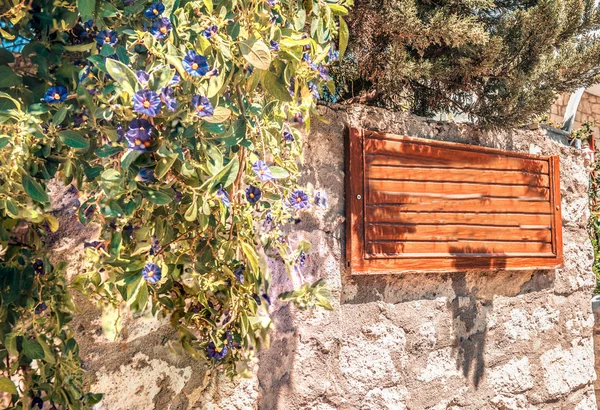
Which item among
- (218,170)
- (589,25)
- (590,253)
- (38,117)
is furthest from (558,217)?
(38,117)

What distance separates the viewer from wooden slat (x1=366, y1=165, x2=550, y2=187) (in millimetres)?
2498

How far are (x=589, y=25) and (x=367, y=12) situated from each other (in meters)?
1.15

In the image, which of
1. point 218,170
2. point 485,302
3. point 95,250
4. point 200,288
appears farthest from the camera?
point 485,302

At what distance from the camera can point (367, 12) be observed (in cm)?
248

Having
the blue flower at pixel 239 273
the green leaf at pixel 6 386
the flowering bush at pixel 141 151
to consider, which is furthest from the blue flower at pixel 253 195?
the green leaf at pixel 6 386

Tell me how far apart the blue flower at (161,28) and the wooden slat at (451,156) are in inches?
50.2

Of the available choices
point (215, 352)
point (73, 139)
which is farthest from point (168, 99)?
point (215, 352)

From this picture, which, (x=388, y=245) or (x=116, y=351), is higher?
(x=388, y=245)

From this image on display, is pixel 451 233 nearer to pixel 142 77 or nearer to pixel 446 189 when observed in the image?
pixel 446 189

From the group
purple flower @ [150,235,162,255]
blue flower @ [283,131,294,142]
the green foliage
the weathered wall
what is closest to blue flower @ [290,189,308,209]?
blue flower @ [283,131,294,142]

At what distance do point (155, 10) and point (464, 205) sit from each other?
72.1 inches

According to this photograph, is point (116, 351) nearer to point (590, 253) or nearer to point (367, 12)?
point (367, 12)

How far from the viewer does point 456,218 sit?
9.02ft

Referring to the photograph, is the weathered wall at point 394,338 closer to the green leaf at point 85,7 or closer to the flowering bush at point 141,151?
the flowering bush at point 141,151
